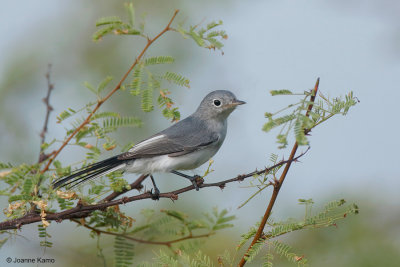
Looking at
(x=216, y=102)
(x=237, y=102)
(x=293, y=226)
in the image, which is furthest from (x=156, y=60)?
(x=216, y=102)

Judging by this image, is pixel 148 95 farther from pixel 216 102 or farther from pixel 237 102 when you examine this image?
pixel 216 102

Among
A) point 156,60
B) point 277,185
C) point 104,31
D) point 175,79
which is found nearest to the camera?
point 277,185

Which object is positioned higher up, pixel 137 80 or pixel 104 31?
pixel 104 31

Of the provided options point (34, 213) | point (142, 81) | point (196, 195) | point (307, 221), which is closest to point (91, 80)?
point (196, 195)

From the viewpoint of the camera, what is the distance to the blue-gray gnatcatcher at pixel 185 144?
351cm

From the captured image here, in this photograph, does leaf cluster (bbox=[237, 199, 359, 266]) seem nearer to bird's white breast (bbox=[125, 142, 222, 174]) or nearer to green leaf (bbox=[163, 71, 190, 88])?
green leaf (bbox=[163, 71, 190, 88])

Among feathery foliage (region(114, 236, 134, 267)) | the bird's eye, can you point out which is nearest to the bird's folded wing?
the bird's eye

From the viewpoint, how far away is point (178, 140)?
401 centimetres

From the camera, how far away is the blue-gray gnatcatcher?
138 inches

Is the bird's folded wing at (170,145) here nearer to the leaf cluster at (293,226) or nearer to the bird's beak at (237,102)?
the bird's beak at (237,102)

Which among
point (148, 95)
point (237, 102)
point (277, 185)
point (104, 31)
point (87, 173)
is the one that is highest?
point (237, 102)

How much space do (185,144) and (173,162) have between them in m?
0.19

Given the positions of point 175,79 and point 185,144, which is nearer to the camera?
point 175,79

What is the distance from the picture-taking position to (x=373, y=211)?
3.12 metres
